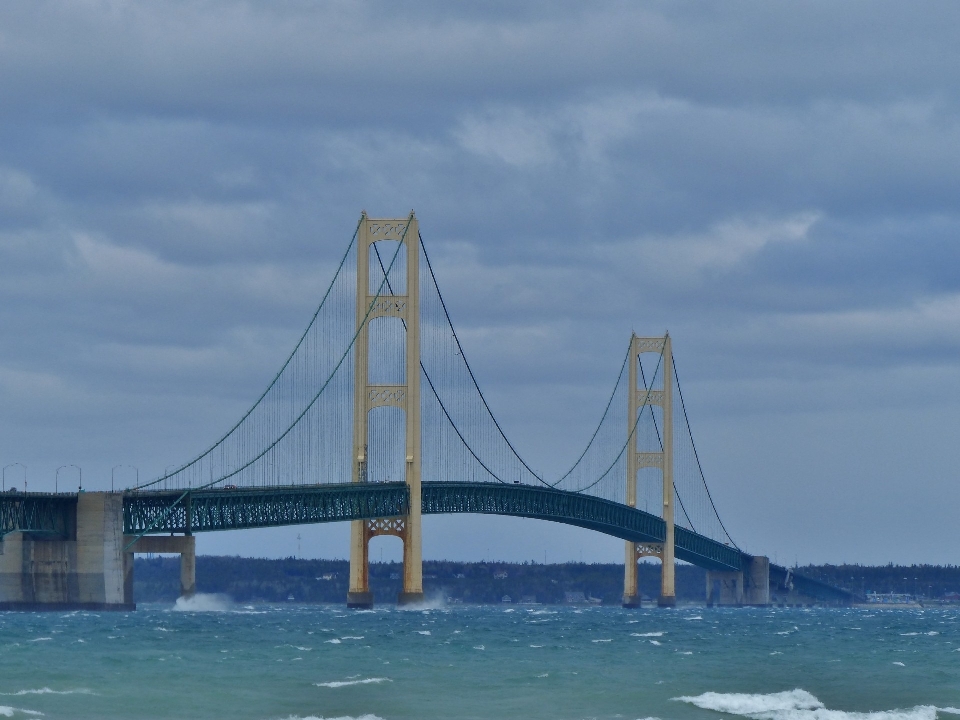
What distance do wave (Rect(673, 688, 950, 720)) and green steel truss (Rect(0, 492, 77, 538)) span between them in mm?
48489

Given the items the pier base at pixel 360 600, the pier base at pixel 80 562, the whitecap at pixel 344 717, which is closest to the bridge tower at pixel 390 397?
the pier base at pixel 360 600

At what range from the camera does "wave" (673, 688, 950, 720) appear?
5078 centimetres

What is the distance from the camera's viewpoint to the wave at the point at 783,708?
167ft

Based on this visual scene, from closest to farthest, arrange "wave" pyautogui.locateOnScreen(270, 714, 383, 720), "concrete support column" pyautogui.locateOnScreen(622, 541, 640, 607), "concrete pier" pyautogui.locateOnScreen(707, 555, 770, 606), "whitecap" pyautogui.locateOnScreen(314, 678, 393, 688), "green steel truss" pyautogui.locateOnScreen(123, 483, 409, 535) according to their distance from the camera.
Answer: "wave" pyautogui.locateOnScreen(270, 714, 383, 720) < "whitecap" pyautogui.locateOnScreen(314, 678, 393, 688) < "green steel truss" pyautogui.locateOnScreen(123, 483, 409, 535) < "concrete support column" pyautogui.locateOnScreen(622, 541, 640, 607) < "concrete pier" pyautogui.locateOnScreen(707, 555, 770, 606)

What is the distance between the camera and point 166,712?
48.0 meters

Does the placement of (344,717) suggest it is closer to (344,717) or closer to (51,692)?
(344,717)

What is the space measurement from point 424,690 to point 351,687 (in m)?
1.85

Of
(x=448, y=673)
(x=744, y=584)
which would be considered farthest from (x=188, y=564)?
(x=744, y=584)

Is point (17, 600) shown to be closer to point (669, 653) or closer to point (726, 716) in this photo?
point (669, 653)

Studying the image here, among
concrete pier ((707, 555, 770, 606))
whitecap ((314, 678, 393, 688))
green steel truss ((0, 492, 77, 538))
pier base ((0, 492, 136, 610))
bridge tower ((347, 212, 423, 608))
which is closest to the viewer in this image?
whitecap ((314, 678, 393, 688))

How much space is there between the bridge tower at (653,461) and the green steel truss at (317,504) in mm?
21556

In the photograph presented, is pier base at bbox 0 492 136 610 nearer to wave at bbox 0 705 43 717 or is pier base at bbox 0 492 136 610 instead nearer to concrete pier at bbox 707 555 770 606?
wave at bbox 0 705 43 717

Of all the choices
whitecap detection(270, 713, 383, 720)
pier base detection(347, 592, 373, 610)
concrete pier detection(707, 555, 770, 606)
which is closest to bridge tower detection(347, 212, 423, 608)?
pier base detection(347, 592, 373, 610)

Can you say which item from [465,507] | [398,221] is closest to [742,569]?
[465,507]
